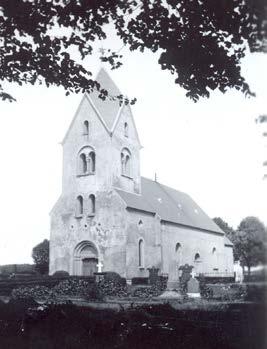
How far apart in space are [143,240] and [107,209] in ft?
13.8

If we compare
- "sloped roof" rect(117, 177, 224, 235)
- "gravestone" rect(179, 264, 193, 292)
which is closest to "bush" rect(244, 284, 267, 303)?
"gravestone" rect(179, 264, 193, 292)

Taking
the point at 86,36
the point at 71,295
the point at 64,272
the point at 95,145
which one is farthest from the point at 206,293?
the point at 86,36

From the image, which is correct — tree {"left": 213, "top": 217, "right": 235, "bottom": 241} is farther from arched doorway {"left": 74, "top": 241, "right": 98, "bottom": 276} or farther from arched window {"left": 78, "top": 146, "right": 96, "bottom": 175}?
arched doorway {"left": 74, "top": 241, "right": 98, "bottom": 276}

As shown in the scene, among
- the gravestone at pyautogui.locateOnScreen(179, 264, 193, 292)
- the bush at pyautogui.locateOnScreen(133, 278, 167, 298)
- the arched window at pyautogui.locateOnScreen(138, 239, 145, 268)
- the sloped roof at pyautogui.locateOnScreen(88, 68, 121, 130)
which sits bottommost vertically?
the bush at pyautogui.locateOnScreen(133, 278, 167, 298)

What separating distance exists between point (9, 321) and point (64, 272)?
79.7ft

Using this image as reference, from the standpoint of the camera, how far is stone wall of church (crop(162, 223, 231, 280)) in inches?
1469

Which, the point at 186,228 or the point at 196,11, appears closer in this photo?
the point at 196,11

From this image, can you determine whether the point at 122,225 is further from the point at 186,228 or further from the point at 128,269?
the point at 186,228

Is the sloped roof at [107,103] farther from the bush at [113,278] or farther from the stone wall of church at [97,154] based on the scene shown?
the bush at [113,278]

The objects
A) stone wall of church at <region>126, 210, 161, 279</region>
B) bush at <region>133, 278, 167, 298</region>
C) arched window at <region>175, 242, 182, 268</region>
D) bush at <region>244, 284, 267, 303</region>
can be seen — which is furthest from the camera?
arched window at <region>175, 242, 182, 268</region>

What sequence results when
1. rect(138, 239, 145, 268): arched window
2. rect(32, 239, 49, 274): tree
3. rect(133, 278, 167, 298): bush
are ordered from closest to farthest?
1. rect(133, 278, 167, 298): bush
2. rect(138, 239, 145, 268): arched window
3. rect(32, 239, 49, 274): tree

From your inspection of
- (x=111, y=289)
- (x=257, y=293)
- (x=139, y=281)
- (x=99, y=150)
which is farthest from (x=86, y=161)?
(x=257, y=293)

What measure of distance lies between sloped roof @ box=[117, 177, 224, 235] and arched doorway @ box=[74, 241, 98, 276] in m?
4.92

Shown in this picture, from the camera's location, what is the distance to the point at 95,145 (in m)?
35.0
